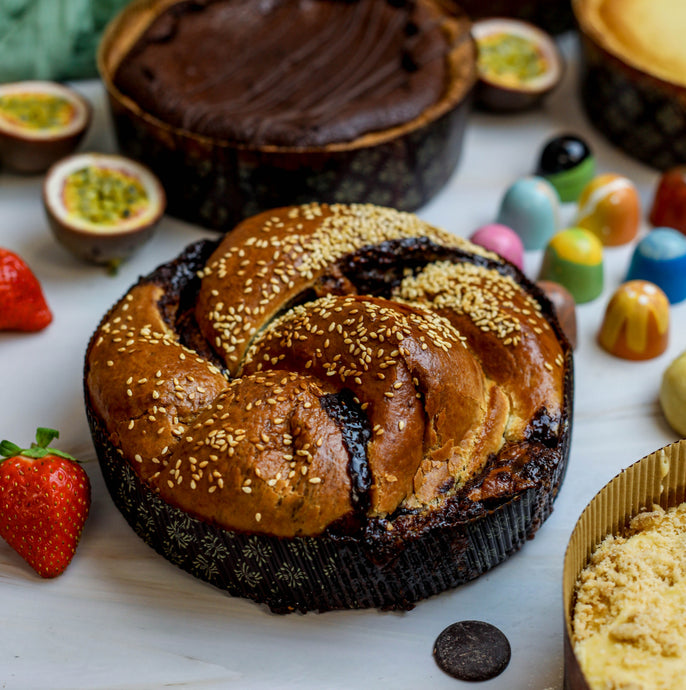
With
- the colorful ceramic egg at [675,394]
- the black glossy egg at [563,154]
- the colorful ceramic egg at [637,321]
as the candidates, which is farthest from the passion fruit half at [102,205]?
the colorful ceramic egg at [675,394]

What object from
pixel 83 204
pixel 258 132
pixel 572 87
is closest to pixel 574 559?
pixel 258 132

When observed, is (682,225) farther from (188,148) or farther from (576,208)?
(188,148)

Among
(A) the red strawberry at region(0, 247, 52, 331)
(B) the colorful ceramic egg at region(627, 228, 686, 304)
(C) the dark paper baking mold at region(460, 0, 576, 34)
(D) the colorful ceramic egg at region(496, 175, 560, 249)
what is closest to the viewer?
(A) the red strawberry at region(0, 247, 52, 331)

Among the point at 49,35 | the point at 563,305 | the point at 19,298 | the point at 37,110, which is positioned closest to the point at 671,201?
the point at 563,305

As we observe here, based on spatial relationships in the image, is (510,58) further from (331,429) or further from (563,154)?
(331,429)

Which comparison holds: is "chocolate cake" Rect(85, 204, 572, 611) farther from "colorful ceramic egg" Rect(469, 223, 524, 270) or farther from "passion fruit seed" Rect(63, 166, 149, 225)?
"passion fruit seed" Rect(63, 166, 149, 225)

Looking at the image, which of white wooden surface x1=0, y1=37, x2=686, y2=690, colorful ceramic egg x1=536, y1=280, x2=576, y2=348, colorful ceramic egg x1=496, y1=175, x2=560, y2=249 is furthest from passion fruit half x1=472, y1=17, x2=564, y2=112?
white wooden surface x1=0, y1=37, x2=686, y2=690

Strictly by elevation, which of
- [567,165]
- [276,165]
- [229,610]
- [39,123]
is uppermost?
[276,165]
